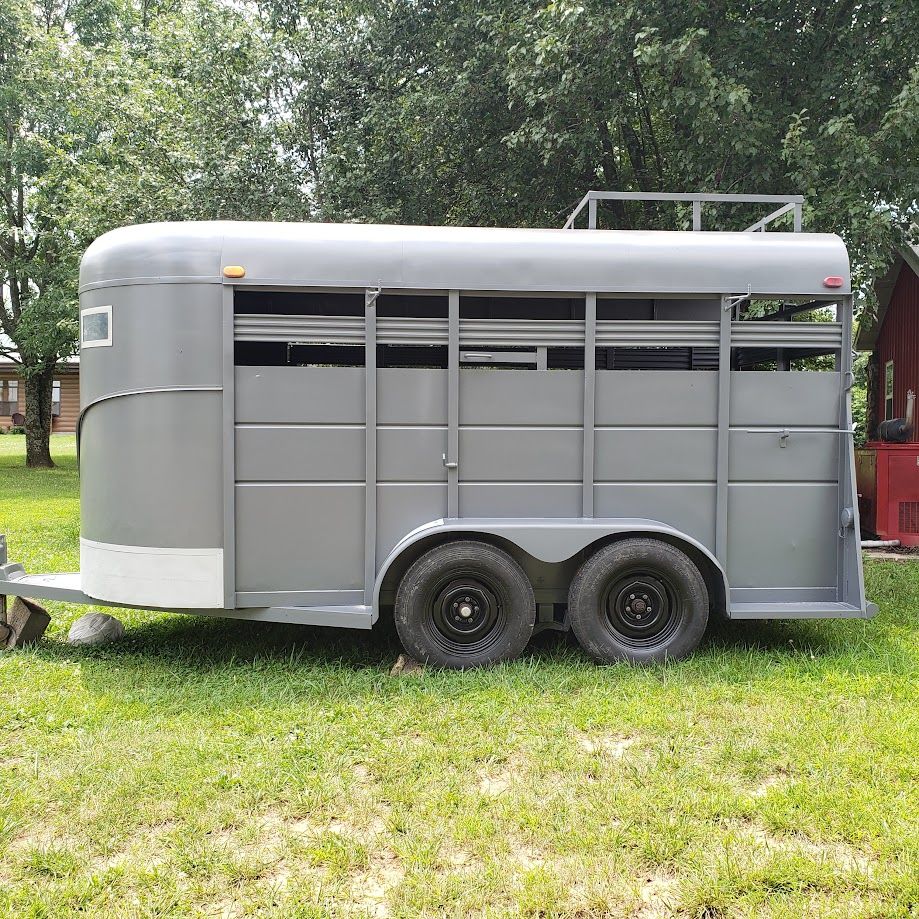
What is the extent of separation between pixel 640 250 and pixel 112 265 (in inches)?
126

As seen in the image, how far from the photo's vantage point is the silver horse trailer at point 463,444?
4.57m

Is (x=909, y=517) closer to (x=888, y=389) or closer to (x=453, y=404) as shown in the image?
(x=888, y=389)

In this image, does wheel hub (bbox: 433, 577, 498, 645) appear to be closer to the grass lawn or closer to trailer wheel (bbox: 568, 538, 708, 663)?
the grass lawn

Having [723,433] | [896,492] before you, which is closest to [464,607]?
[723,433]

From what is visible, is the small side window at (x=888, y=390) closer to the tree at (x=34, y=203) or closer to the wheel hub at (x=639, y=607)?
the wheel hub at (x=639, y=607)

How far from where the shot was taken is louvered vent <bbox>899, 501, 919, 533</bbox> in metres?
9.52

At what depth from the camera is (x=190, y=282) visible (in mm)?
4504

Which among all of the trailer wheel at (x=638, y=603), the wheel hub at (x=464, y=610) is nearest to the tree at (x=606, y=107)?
the trailer wheel at (x=638, y=603)

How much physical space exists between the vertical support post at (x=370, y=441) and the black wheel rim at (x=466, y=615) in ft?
1.39

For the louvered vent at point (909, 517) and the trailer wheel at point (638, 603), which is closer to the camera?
the trailer wheel at point (638, 603)

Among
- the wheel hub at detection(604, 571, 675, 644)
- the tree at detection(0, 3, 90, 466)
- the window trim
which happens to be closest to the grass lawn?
the wheel hub at detection(604, 571, 675, 644)

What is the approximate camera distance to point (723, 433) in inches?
189

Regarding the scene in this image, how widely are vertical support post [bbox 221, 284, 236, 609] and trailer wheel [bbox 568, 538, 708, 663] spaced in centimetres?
206

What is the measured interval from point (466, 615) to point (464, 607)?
0.17ft
